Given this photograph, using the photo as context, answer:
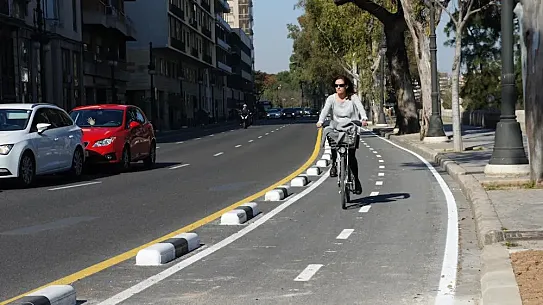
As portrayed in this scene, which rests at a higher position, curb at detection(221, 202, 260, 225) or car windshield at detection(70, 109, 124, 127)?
car windshield at detection(70, 109, 124, 127)

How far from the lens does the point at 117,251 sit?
9.55 metres

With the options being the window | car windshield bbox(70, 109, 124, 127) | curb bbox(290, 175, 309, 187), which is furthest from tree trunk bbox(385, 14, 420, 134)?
curb bbox(290, 175, 309, 187)

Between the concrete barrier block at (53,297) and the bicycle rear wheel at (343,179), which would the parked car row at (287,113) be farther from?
the concrete barrier block at (53,297)

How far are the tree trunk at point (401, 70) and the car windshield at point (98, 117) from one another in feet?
66.1

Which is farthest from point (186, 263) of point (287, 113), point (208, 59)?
point (208, 59)

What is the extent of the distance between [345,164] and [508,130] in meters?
4.74

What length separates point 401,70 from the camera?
40750mm

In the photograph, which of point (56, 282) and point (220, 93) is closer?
point (56, 282)

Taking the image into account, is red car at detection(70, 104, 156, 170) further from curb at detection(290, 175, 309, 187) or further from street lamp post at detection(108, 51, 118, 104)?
street lamp post at detection(108, 51, 118, 104)

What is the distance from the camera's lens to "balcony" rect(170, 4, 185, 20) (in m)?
81.3

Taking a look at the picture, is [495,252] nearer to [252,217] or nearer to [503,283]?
[503,283]

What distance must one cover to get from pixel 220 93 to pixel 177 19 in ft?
131

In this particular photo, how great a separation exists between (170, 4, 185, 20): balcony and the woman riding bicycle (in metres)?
68.9

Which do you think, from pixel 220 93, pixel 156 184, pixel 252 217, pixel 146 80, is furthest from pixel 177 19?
pixel 252 217
